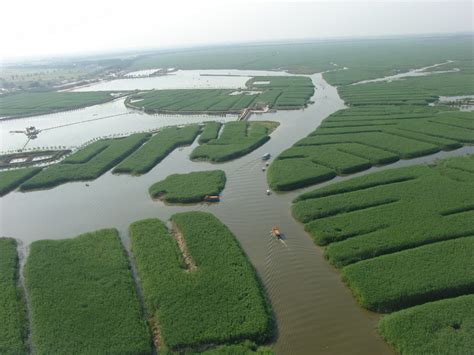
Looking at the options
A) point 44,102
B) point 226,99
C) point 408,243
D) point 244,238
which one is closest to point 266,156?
point 244,238

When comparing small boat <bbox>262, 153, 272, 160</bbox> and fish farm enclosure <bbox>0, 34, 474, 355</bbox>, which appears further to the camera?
small boat <bbox>262, 153, 272, 160</bbox>

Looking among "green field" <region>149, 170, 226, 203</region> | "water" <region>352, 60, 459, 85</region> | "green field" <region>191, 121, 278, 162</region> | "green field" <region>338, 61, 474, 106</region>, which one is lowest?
"green field" <region>149, 170, 226, 203</region>

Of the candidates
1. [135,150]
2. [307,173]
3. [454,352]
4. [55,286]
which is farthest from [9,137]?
[454,352]

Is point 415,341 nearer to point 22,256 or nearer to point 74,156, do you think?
point 22,256

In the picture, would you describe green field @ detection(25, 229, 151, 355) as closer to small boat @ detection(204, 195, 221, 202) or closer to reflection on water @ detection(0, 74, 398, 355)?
reflection on water @ detection(0, 74, 398, 355)

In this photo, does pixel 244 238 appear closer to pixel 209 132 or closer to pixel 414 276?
pixel 414 276

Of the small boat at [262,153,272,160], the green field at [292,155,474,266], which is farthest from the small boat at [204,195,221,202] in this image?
the small boat at [262,153,272,160]

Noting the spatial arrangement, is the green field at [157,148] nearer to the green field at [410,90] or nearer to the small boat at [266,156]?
the small boat at [266,156]
